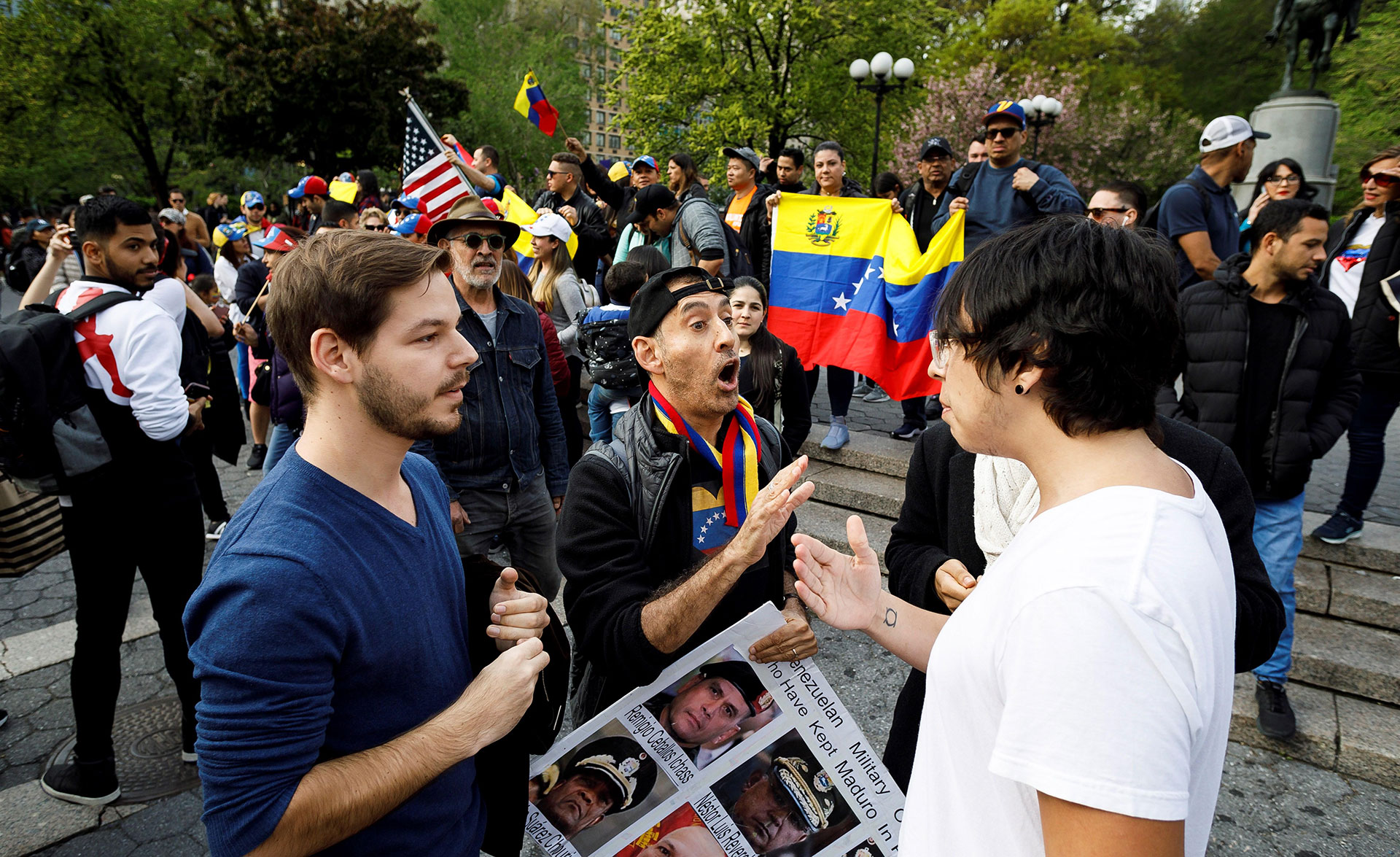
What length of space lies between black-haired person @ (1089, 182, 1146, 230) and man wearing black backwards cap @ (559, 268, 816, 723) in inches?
142

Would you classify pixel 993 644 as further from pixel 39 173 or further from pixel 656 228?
pixel 39 173

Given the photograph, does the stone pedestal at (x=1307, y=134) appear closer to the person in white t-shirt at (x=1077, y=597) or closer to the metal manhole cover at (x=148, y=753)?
the person in white t-shirt at (x=1077, y=597)

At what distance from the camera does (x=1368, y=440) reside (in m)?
4.43

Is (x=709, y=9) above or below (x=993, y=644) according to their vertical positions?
above

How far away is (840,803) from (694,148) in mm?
27013

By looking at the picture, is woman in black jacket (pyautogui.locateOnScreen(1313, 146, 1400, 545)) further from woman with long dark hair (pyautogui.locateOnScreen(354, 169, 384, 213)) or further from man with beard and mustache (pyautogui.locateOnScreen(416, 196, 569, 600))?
woman with long dark hair (pyautogui.locateOnScreen(354, 169, 384, 213))

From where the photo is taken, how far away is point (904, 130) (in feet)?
88.2

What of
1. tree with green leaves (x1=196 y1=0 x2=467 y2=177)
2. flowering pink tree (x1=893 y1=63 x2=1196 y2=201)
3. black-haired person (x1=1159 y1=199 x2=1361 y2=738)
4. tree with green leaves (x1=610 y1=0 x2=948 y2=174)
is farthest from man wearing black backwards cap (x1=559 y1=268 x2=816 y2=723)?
tree with green leaves (x1=196 y1=0 x2=467 y2=177)

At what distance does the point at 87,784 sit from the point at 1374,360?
273 inches

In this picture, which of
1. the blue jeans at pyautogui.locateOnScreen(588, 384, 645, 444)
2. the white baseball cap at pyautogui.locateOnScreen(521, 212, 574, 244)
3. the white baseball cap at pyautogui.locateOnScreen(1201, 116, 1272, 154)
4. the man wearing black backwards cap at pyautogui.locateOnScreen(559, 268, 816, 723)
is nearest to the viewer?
the man wearing black backwards cap at pyautogui.locateOnScreen(559, 268, 816, 723)

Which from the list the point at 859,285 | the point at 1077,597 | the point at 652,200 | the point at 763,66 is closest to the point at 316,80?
the point at 763,66

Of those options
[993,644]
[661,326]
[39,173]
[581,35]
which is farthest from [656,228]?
[581,35]

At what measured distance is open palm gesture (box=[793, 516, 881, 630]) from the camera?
165 centimetres

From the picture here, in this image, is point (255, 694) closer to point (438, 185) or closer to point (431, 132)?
point (438, 185)
